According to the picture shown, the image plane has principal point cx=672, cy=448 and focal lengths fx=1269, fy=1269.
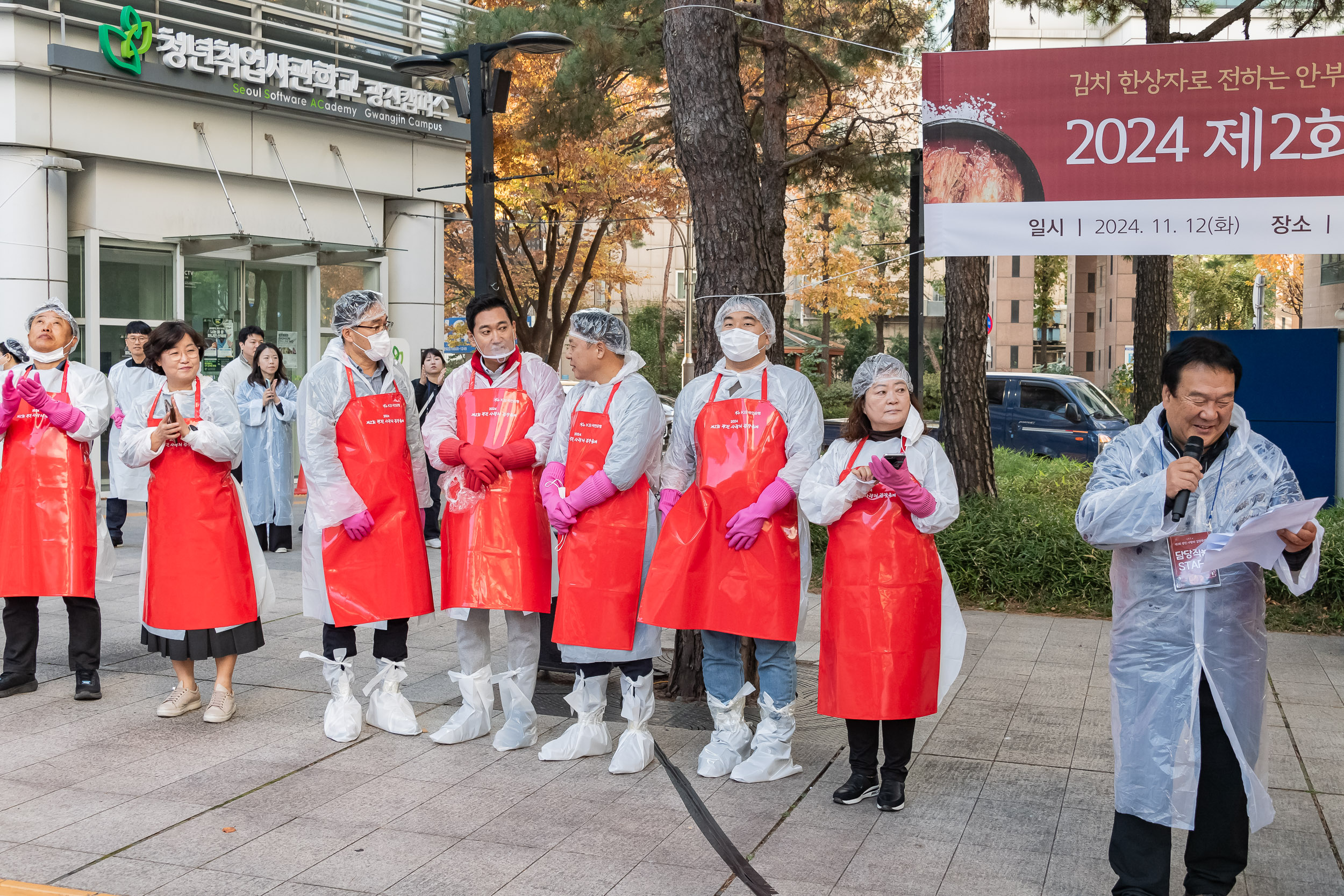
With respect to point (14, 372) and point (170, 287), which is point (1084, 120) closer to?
point (14, 372)

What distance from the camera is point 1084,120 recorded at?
18.8 ft

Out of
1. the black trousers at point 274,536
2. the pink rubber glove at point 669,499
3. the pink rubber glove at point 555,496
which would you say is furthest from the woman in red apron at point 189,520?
the black trousers at point 274,536

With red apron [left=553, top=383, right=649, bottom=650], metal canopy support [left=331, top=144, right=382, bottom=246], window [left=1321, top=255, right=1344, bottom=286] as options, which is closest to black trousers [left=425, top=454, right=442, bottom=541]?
red apron [left=553, top=383, right=649, bottom=650]

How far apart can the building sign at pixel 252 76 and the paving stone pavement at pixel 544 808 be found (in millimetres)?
10137

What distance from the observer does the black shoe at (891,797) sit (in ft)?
15.2

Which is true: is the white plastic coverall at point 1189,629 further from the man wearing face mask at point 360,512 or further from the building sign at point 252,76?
the building sign at point 252,76

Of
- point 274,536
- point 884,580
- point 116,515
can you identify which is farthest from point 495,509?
point 116,515

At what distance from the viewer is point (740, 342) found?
5.03 metres

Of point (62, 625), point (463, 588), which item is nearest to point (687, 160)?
point (463, 588)

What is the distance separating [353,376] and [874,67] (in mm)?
11234

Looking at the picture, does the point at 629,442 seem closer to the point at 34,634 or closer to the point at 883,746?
the point at 883,746

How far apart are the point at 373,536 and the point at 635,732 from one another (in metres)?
1.44

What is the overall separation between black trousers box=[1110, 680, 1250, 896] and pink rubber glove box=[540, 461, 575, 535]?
2396 mm

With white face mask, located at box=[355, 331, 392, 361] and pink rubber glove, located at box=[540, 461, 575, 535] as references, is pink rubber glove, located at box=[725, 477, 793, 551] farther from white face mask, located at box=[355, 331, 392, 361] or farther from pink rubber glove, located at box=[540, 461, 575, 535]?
white face mask, located at box=[355, 331, 392, 361]
